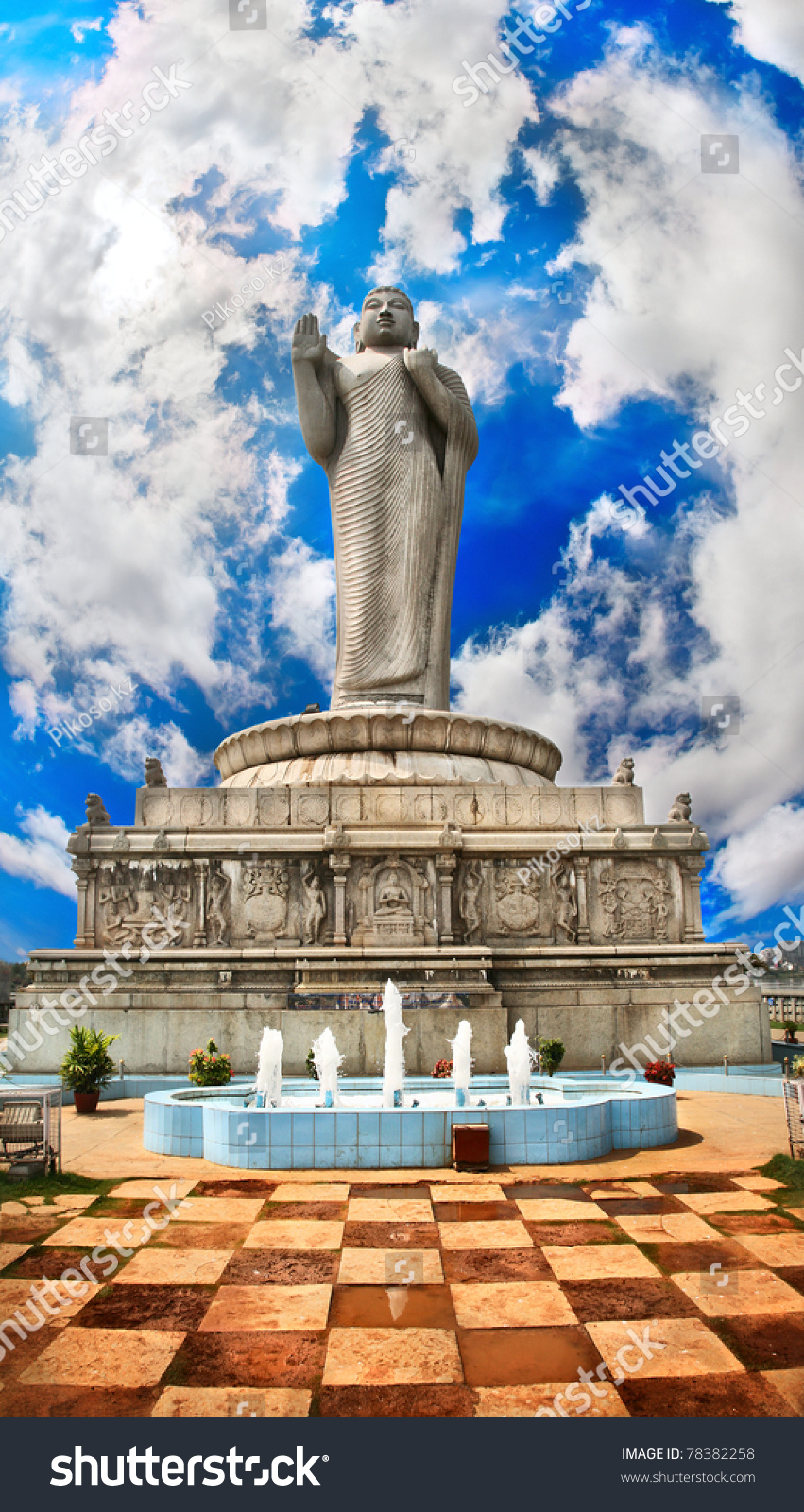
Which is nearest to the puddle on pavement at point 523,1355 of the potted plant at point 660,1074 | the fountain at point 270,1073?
the fountain at point 270,1073

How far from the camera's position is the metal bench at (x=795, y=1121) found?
9719 millimetres

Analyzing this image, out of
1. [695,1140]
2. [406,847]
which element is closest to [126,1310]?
[695,1140]

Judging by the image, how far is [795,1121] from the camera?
995cm

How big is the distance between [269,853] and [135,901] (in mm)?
2537

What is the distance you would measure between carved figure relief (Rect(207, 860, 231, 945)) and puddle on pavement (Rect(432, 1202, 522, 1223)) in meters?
9.83

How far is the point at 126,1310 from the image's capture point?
19.5ft

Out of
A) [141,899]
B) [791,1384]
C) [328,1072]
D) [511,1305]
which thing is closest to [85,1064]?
[328,1072]

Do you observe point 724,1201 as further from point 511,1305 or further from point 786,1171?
point 511,1305

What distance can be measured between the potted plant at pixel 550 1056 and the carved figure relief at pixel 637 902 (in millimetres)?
3599

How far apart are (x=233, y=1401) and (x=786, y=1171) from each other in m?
6.17

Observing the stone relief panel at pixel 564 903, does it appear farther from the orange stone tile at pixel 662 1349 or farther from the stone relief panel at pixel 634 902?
the orange stone tile at pixel 662 1349

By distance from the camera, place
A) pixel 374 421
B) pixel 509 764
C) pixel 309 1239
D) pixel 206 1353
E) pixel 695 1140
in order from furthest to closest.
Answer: pixel 374 421 → pixel 509 764 → pixel 695 1140 → pixel 309 1239 → pixel 206 1353

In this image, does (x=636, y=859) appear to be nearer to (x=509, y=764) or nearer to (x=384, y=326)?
(x=509, y=764)

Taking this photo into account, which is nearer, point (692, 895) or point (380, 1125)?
point (380, 1125)
